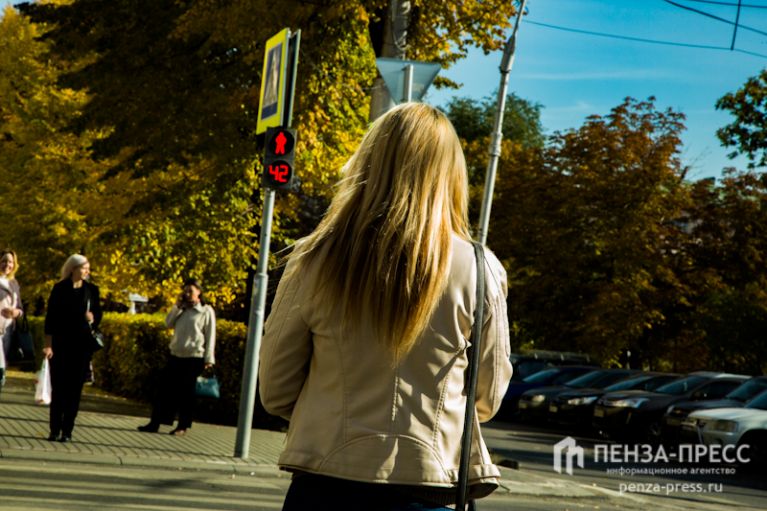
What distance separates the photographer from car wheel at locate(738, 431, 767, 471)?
17.9 m

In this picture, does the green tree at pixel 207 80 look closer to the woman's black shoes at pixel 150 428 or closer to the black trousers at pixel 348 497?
the woman's black shoes at pixel 150 428

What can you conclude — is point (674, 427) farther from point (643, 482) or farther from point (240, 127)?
point (240, 127)

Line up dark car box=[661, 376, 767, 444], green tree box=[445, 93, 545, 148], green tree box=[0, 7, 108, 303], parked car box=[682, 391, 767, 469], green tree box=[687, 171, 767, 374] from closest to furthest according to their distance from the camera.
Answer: parked car box=[682, 391, 767, 469] → dark car box=[661, 376, 767, 444] → green tree box=[0, 7, 108, 303] → green tree box=[687, 171, 767, 374] → green tree box=[445, 93, 545, 148]

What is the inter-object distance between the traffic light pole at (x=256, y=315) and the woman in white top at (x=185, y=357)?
6.62 ft

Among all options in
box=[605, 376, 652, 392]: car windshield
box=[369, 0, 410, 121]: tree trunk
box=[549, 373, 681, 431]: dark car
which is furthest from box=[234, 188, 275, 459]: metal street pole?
box=[605, 376, 652, 392]: car windshield

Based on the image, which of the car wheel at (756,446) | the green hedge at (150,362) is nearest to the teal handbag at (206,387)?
the green hedge at (150,362)

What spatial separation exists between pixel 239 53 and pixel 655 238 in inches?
1040

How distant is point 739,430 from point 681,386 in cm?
686

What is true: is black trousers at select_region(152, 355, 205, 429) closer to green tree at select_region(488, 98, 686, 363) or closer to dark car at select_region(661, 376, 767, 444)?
dark car at select_region(661, 376, 767, 444)

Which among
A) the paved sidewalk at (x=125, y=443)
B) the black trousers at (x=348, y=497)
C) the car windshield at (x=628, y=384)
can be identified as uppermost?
the car windshield at (x=628, y=384)

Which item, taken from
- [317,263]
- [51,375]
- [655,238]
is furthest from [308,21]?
[655,238]

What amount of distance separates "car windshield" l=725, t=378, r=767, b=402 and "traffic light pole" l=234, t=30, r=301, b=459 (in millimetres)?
12205

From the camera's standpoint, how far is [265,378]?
105 inches

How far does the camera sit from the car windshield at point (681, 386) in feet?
80.1
